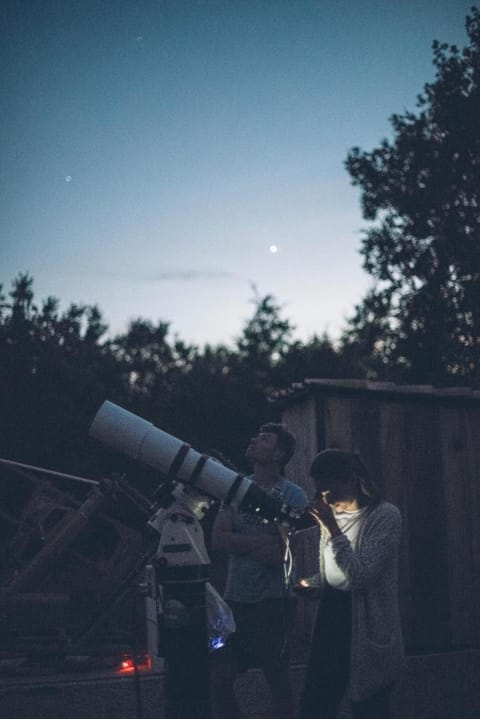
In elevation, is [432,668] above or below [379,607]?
below

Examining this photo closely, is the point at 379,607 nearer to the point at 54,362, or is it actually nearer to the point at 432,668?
the point at 432,668

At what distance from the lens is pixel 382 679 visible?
12.3 feet

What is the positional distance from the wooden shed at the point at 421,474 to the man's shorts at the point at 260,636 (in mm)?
3803

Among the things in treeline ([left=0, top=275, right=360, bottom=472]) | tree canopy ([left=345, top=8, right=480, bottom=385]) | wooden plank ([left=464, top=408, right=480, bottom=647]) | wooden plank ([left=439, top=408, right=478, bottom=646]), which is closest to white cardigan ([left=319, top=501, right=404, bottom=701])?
wooden plank ([left=439, top=408, right=478, bottom=646])

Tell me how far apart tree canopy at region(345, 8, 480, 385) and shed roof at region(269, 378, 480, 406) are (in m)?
13.6

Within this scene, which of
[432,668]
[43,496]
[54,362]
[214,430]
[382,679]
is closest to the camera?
[382,679]

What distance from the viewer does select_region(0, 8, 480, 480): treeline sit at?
1870cm

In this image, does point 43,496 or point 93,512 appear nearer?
point 93,512

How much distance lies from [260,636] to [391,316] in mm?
20637

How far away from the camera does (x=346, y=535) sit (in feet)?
13.2

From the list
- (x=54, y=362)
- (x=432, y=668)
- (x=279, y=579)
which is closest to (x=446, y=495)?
(x=432, y=668)

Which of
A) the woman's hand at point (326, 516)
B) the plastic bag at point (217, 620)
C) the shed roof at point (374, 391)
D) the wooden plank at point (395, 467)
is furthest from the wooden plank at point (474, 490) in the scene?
the woman's hand at point (326, 516)

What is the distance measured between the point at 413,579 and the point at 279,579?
13.7 ft

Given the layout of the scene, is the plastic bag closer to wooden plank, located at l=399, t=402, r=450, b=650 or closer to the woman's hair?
the woman's hair
